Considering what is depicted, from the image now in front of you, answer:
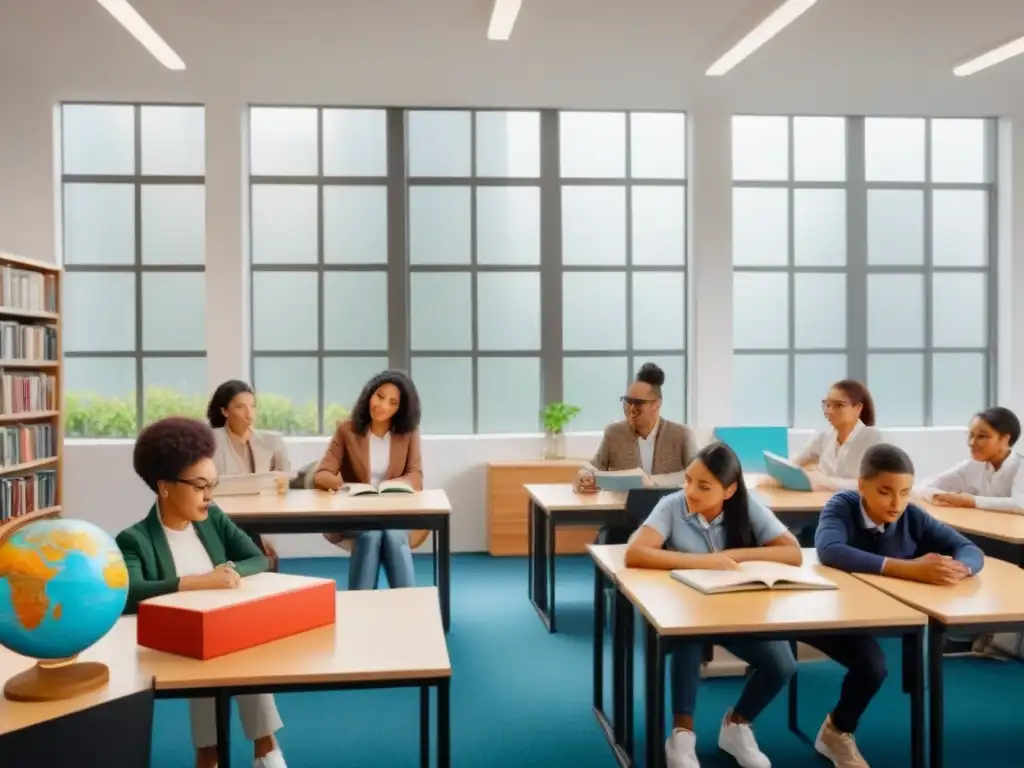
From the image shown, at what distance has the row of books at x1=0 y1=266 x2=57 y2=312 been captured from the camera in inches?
226

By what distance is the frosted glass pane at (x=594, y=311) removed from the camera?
708 centimetres

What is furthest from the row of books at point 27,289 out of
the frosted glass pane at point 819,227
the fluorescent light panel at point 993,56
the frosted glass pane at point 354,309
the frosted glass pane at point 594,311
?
the fluorescent light panel at point 993,56

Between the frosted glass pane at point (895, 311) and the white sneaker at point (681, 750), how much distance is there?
5278mm

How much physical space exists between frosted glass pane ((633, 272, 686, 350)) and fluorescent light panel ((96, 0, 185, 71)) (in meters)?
3.64

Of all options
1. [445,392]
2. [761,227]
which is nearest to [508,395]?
[445,392]

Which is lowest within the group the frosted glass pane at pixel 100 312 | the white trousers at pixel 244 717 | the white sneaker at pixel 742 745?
the white sneaker at pixel 742 745

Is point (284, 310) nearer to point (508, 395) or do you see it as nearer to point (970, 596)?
point (508, 395)

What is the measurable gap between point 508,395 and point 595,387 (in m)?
0.69

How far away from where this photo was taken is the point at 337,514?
405 cm

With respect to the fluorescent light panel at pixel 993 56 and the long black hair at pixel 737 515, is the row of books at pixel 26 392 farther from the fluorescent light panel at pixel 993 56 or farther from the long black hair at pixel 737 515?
the fluorescent light panel at pixel 993 56

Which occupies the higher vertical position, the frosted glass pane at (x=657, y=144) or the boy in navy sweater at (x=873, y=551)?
the frosted glass pane at (x=657, y=144)

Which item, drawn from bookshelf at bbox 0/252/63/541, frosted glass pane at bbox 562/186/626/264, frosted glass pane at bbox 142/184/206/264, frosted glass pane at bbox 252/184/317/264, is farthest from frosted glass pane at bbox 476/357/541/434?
bookshelf at bbox 0/252/63/541

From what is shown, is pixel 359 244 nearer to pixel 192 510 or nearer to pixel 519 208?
pixel 519 208

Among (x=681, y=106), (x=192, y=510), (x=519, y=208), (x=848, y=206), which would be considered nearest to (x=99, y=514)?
(x=519, y=208)
